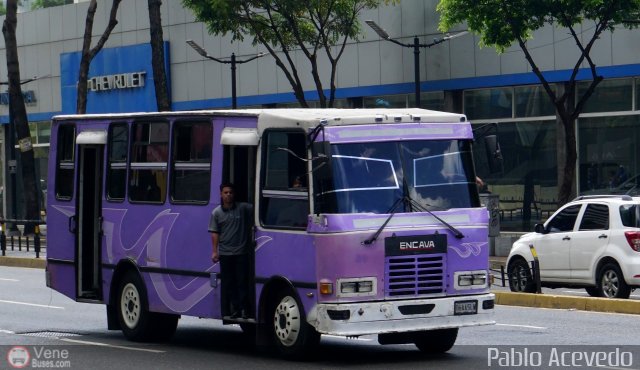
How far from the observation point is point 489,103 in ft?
131

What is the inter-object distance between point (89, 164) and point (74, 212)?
0.67m

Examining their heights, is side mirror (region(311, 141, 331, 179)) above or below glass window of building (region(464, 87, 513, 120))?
below

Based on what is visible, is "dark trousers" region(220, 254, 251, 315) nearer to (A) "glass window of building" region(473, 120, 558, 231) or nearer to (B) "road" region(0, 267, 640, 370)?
(B) "road" region(0, 267, 640, 370)

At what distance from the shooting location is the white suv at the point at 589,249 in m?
21.5

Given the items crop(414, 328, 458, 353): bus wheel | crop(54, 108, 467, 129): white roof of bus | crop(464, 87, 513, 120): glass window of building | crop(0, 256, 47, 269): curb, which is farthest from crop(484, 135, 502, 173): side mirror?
crop(464, 87, 513, 120): glass window of building

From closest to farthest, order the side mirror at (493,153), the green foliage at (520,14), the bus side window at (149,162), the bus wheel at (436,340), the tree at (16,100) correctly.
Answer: the side mirror at (493,153)
the bus wheel at (436,340)
the bus side window at (149,162)
the green foliage at (520,14)
the tree at (16,100)

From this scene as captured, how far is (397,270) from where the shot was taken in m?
14.3

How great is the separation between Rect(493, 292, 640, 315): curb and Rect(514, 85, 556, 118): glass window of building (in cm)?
1589

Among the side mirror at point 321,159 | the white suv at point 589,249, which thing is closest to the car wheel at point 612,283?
the white suv at point 589,249

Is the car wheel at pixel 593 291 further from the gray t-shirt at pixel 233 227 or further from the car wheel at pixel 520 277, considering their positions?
the gray t-shirt at pixel 233 227

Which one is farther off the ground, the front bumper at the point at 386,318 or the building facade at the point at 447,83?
the building facade at the point at 447,83

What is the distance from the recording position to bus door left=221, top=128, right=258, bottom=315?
602 inches

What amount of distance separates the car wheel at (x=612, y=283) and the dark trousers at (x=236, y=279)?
819cm

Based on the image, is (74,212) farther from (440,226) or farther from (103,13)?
(103,13)
